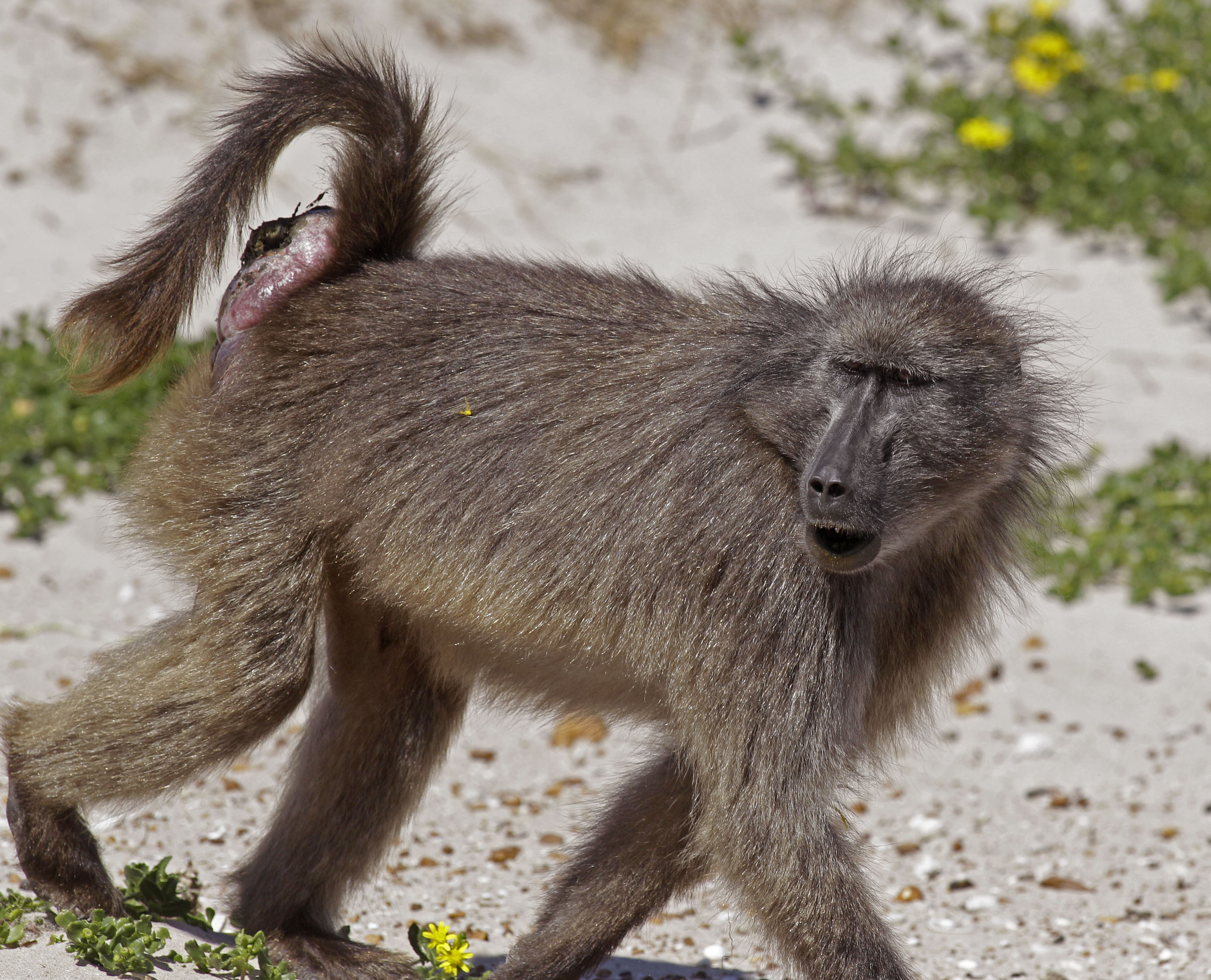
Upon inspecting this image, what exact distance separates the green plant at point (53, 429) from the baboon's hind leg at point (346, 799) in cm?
246

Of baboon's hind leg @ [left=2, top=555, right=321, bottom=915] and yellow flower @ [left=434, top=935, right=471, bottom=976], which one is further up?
baboon's hind leg @ [left=2, top=555, right=321, bottom=915]

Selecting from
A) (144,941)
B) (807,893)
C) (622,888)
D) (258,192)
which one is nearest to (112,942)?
(144,941)

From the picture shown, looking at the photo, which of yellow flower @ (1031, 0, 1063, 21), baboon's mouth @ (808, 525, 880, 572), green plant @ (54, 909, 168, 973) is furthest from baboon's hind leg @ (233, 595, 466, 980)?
yellow flower @ (1031, 0, 1063, 21)

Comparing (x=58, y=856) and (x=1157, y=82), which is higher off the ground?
(x=1157, y=82)

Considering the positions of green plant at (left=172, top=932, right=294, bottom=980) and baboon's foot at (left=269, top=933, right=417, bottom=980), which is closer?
green plant at (left=172, top=932, right=294, bottom=980)

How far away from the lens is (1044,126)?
9.12 metres

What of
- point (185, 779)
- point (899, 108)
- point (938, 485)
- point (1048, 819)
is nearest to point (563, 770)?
point (1048, 819)

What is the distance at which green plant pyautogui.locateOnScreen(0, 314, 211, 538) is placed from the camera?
20.4ft

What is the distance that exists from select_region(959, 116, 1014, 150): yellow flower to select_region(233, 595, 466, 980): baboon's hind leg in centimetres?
619

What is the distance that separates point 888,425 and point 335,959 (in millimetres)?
1987

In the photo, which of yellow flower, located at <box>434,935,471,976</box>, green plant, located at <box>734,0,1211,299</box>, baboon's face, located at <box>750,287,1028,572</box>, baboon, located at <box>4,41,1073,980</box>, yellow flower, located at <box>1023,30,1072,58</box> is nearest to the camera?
baboon's face, located at <box>750,287,1028,572</box>

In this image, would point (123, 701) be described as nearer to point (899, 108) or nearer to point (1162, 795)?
point (1162, 795)

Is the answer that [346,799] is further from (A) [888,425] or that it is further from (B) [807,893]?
(A) [888,425]

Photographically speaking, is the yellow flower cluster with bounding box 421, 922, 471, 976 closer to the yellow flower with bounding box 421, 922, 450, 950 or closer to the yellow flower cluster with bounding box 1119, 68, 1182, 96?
the yellow flower with bounding box 421, 922, 450, 950
